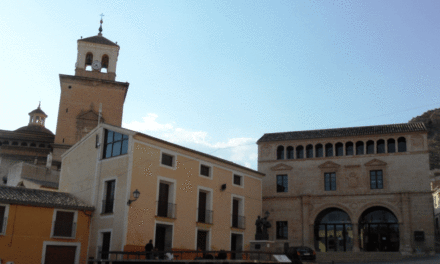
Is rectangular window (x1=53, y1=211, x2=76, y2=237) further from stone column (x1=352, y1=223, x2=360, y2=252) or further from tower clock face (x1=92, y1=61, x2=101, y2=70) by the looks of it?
tower clock face (x1=92, y1=61, x2=101, y2=70)

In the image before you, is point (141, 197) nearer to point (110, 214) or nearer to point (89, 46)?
point (110, 214)

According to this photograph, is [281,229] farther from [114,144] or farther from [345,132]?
[114,144]

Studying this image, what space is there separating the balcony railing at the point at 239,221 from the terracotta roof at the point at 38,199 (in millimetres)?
10248

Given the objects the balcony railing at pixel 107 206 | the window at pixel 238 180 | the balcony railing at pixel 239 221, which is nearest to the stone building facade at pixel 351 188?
the window at pixel 238 180

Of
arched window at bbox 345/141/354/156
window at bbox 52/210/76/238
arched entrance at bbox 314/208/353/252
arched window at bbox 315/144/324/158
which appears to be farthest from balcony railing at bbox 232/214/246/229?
arched window at bbox 345/141/354/156

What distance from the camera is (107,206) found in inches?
1032

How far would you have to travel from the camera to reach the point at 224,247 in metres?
30.4

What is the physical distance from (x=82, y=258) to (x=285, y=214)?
19446 millimetres

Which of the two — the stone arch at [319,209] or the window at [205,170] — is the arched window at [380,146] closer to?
the stone arch at [319,209]

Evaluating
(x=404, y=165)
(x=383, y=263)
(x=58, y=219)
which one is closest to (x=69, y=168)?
(x=58, y=219)

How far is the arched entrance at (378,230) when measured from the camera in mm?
36844

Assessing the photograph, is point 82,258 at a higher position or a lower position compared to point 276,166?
lower

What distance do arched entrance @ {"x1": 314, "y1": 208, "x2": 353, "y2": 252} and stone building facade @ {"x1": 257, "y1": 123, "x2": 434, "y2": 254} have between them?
0.08 metres

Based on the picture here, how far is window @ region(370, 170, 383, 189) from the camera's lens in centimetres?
3762
